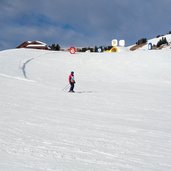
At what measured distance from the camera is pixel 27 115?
9461 millimetres

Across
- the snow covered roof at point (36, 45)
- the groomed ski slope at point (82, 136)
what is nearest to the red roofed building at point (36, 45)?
the snow covered roof at point (36, 45)

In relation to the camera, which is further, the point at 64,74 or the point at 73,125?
the point at 64,74

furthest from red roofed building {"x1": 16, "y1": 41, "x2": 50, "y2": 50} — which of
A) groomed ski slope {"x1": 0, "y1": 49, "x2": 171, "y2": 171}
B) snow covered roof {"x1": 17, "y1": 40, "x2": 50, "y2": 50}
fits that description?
groomed ski slope {"x1": 0, "y1": 49, "x2": 171, "y2": 171}

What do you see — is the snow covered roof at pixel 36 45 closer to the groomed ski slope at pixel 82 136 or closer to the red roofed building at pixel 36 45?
the red roofed building at pixel 36 45

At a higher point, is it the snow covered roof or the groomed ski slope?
the snow covered roof

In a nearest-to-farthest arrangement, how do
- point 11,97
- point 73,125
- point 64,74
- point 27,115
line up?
1. point 73,125
2. point 27,115
3. point 11,97
4. point 64,74

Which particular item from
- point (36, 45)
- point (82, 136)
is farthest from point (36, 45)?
point (82, 136)

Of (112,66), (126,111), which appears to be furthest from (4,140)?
(112,66)

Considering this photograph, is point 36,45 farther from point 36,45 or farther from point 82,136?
point 82,136

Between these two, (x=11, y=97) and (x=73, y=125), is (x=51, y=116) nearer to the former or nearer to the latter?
(x=73, y=125)

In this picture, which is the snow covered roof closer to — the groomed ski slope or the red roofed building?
the red roofed building

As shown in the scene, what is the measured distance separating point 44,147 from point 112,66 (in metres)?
29.2

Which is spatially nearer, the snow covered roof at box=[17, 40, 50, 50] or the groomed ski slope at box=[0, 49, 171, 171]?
the groomed ski slope at box=[0, 49, 171, 171]

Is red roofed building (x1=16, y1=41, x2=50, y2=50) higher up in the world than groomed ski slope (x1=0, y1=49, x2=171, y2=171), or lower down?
higher up
